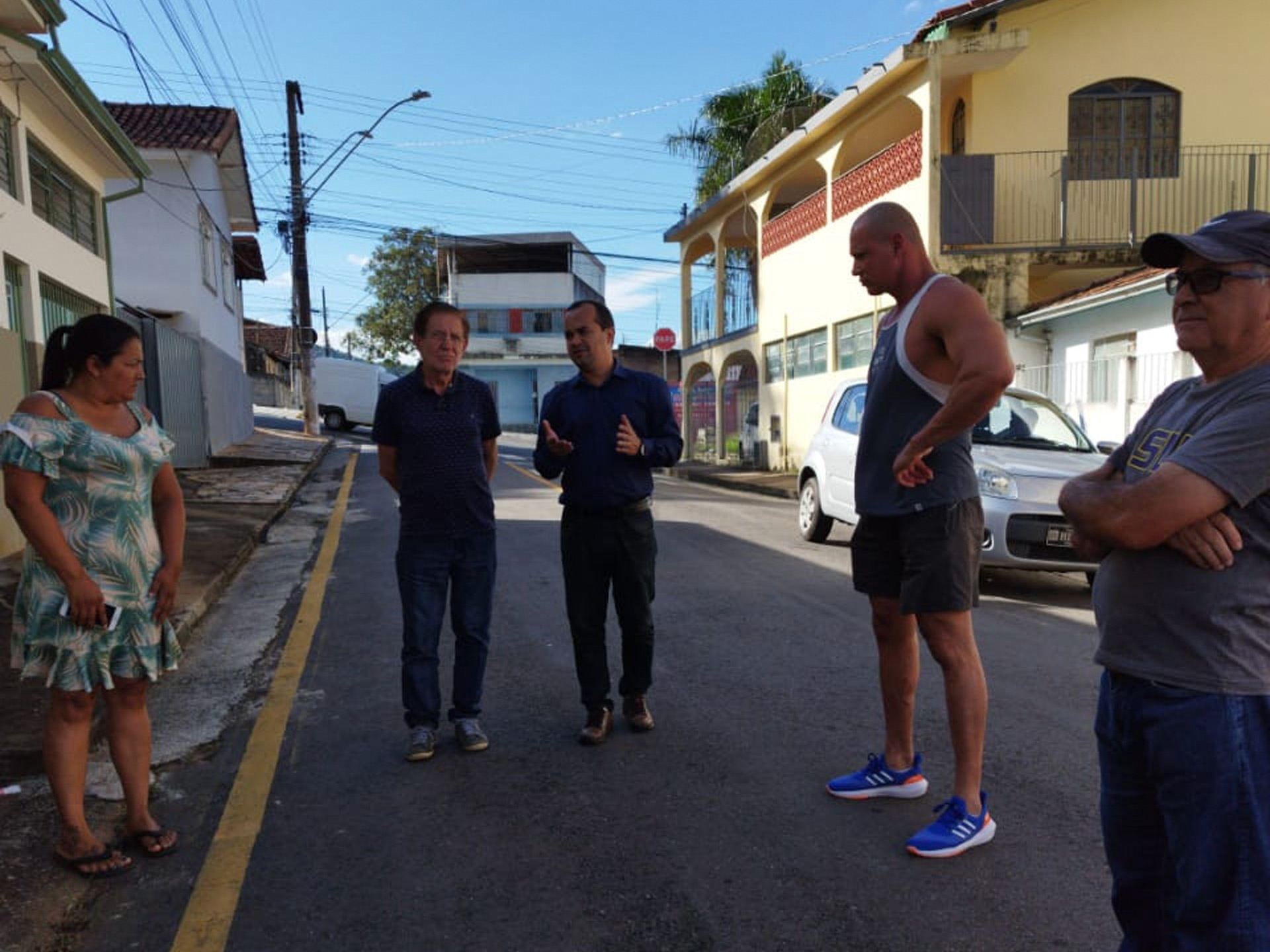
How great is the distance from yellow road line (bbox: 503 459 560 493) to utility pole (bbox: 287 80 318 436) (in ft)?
26.0

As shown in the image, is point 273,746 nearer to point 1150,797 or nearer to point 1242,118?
point 1150,797

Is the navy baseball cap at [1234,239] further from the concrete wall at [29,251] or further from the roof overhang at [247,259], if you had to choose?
the roof overhang at [247,259]

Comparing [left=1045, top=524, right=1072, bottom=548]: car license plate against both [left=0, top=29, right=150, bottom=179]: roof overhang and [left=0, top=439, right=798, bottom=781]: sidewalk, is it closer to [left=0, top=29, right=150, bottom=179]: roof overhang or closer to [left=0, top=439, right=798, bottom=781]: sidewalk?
[left=0, top=439, right=798, bottom=781]: sidewalk

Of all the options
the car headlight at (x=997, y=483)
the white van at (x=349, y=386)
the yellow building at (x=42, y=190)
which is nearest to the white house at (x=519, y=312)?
the white van at (x=349, y=386)

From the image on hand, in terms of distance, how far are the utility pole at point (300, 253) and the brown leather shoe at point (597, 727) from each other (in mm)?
24625

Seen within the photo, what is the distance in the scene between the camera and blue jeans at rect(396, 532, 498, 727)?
4094 mm

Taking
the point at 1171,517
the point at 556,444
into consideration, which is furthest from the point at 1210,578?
the point at 556,444

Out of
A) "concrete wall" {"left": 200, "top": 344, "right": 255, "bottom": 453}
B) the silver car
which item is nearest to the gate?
"concrete wall" {"left": 200, "top": 344, "right": 255, "bottom": 453}

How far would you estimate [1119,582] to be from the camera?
6.33 feet

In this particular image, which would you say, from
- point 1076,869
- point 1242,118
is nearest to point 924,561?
point 1076,869

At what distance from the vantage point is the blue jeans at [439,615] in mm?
4094

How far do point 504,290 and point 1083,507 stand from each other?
1883 inches

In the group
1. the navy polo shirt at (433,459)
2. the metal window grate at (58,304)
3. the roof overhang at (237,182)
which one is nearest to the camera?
the navy polo shirt at (433,459)

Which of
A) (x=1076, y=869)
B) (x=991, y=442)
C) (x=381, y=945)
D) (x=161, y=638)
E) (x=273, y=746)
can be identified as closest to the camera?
(x=381, y=945)
